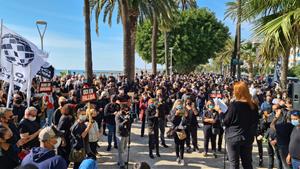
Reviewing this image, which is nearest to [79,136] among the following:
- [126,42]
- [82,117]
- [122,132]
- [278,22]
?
[82,117]

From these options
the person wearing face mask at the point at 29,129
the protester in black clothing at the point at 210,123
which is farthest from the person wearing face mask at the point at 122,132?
the protester in black clothing at the point at 210,123

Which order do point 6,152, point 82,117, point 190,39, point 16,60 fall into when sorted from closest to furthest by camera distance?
point 6,152 → point 82,117 → point 16,60 → point 190,39

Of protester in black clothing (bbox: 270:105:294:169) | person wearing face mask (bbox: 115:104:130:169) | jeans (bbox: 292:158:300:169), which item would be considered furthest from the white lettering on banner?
jeans (bbox: 292:158:300:169)

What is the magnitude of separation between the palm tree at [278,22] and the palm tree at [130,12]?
1155 cm

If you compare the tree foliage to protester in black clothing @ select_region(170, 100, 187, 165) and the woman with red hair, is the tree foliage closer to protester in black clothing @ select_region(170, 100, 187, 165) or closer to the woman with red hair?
protester in black clothing @ select_region(170, 100, 187, 165)

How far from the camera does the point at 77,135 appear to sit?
6.68 m

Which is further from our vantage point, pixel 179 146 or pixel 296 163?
pixel 179 146

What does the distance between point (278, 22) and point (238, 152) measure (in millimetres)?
3058

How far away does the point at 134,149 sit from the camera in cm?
1009

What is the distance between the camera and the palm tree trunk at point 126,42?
60.2ft

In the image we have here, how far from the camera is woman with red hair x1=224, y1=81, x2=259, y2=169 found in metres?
4.96

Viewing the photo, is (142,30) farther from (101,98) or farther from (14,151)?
(14,151)

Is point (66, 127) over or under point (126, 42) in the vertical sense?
under

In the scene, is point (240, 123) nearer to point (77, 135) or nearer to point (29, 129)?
point (77, 135)
